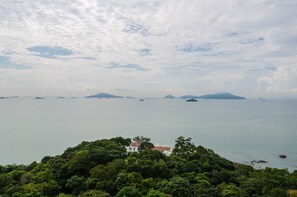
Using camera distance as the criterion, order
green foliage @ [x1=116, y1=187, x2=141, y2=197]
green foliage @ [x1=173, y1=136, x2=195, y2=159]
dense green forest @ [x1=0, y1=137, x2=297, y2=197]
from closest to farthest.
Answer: green foliage @ [x1=116, y1=187, x2=141, y2=197] < dense green forest @ [x1=0, y1=137, x2=297, y2=197] < green foliage @ [x1=173, y1=136, x2=195, y2=159]

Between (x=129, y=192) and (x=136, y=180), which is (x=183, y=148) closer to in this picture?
(x=136, y=180)

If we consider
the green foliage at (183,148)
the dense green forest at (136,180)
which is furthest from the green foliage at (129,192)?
the green foliage at (183,148)

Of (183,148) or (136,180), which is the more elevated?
(136,180)

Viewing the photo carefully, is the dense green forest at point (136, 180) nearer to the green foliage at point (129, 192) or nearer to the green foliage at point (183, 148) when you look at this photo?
the green foliage at point (129, 192)

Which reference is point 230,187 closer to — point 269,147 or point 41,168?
point 41,168

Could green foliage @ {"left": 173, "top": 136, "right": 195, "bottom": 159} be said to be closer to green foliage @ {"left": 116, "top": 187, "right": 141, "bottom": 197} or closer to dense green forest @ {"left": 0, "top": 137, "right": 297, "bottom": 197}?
dense green forest @ {"left": 0, "top": 137, "right": 297, "bottom": 197}

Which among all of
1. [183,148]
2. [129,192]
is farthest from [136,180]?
[183,148]

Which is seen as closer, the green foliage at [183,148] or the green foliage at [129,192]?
the green foliage at [129,192]

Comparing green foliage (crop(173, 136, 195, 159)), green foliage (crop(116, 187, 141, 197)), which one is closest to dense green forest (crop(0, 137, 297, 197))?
green foliage (crop(116, 187, 141, 197))

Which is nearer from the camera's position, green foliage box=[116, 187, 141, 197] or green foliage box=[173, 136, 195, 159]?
green foliage box=[116, 187, 141, 197]
